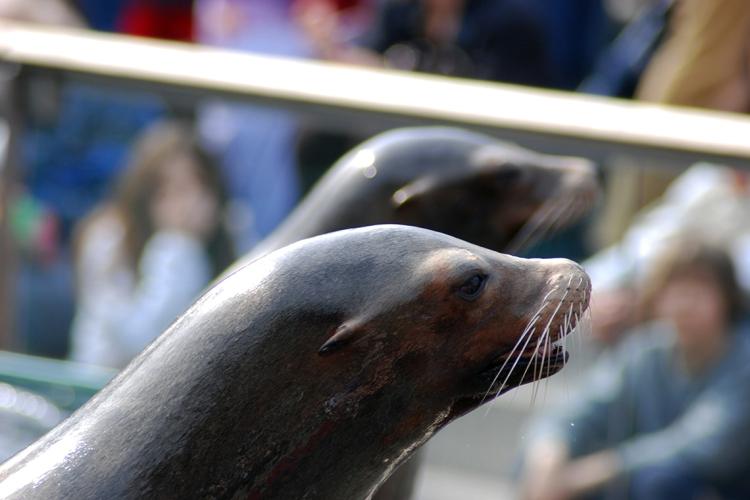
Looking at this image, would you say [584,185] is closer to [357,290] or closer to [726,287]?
[726,287]

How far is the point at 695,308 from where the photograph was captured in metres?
4.91

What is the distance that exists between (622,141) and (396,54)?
2.23 meters

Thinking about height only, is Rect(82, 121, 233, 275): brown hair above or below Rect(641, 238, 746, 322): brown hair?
above

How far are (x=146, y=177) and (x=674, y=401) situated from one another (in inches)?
76.5

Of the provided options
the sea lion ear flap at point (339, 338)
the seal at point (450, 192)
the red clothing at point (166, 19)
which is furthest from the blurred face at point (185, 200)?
the sea lion ear flap at point (339, 338)

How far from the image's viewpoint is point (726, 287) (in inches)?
191

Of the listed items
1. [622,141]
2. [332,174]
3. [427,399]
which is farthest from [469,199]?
[427,399]

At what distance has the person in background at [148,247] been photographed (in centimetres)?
531

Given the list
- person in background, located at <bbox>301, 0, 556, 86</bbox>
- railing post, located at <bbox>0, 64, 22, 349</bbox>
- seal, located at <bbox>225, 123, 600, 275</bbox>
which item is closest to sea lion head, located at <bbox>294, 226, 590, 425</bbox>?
seal, located at <bbox>225, 123, 600, 275</bbox>

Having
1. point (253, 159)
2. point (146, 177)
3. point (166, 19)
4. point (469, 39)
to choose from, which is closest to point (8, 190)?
point (146, 177)

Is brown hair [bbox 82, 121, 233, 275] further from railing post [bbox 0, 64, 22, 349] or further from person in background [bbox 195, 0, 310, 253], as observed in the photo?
Result: railing post [bbox 0, 64, 22, 349]

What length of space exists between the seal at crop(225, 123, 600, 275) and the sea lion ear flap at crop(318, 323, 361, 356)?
4.50 ft

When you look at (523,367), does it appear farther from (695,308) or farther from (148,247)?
(148,247)

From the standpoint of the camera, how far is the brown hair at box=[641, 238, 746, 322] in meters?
4.84
